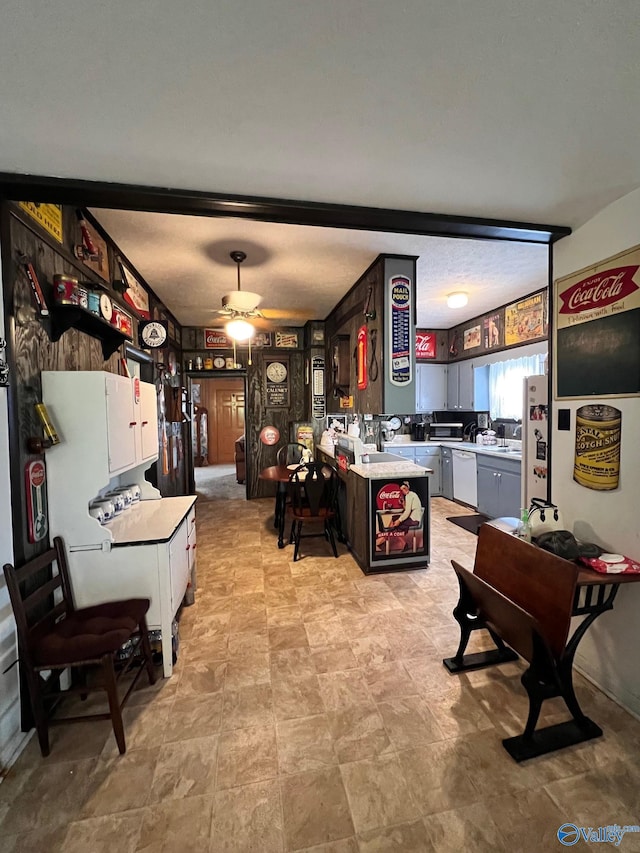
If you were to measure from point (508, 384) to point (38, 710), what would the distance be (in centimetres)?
554

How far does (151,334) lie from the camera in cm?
339

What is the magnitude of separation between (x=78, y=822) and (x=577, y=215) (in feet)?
11.4

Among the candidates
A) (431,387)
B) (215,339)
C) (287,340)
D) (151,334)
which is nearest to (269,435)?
(287,340)

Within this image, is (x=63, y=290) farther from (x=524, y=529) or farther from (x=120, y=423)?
(x=524, y=529)

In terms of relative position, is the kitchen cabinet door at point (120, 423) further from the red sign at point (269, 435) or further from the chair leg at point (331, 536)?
the red sign at point (269, 435)

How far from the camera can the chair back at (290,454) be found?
548 cm

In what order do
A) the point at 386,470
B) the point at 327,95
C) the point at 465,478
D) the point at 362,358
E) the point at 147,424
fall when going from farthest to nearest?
the point at 465,478 < the point at 362,358 < the point at 386,470 < the point at 147,424 < the point at 327,95

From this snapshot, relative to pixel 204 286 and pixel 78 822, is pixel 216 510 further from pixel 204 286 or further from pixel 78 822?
pixel 78 822

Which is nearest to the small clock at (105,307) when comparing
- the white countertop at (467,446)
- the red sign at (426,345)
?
the white countertop at (467,446)

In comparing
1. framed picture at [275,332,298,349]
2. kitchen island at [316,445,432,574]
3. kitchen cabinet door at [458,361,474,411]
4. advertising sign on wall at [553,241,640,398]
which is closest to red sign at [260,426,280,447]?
framed picture at [275,332,298,349]

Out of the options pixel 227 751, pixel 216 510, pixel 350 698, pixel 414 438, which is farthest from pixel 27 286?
pixel 414 438

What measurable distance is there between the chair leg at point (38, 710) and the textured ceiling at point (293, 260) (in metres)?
2.58

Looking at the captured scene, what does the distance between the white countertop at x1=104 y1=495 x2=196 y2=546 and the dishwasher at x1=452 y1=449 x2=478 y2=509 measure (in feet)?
12.5

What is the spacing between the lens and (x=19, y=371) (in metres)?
1.62
